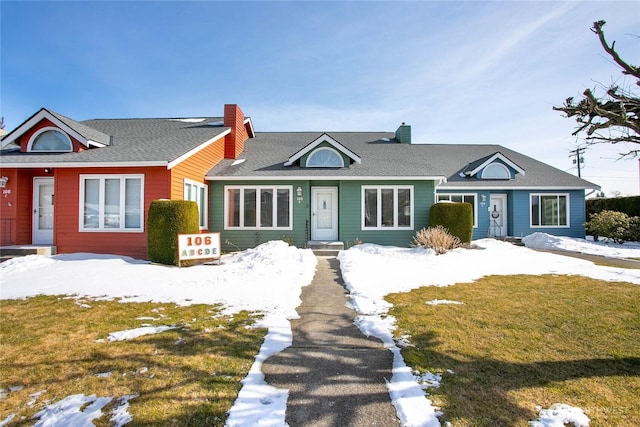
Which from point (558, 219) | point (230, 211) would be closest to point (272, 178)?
point (230, 211)

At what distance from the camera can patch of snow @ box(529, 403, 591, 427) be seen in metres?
2.52

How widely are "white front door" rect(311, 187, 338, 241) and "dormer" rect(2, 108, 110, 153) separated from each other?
8.99 m

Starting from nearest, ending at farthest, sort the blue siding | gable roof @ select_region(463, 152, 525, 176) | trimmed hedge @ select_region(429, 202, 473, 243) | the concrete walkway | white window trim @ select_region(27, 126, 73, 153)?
the concrete walkway
white window trim @ select_region(27, 126, 73, 153)
trimmed hedge @ select_region(429, 202, 473, 243)
the blue siding
gable roof @ select_region(463, 152, 525, 176)

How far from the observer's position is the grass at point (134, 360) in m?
2.73

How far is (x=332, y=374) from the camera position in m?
3.31

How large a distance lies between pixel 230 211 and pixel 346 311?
9415 millimetres

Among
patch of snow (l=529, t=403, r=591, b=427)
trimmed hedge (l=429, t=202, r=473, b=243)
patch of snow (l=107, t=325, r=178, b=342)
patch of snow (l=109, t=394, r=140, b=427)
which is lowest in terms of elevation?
patch of snow (l=529, t=403, r=591, b=427)

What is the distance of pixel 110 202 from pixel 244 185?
5.01 meters

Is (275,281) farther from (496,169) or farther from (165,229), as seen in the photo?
(496,169)

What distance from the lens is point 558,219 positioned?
56.2 feet

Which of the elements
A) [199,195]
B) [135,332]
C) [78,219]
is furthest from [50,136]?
[135,332]

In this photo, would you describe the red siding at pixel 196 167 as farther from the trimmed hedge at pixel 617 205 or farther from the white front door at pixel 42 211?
the trimmed hedge at pixel 617 205

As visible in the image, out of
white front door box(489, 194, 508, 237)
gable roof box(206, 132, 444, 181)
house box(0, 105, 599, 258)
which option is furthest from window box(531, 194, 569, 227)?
gable roof box(206, 132, 444, 181)

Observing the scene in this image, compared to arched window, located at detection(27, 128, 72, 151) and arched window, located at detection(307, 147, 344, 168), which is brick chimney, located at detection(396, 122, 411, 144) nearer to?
arched window, located at detection(307, 147, 344, 168)
